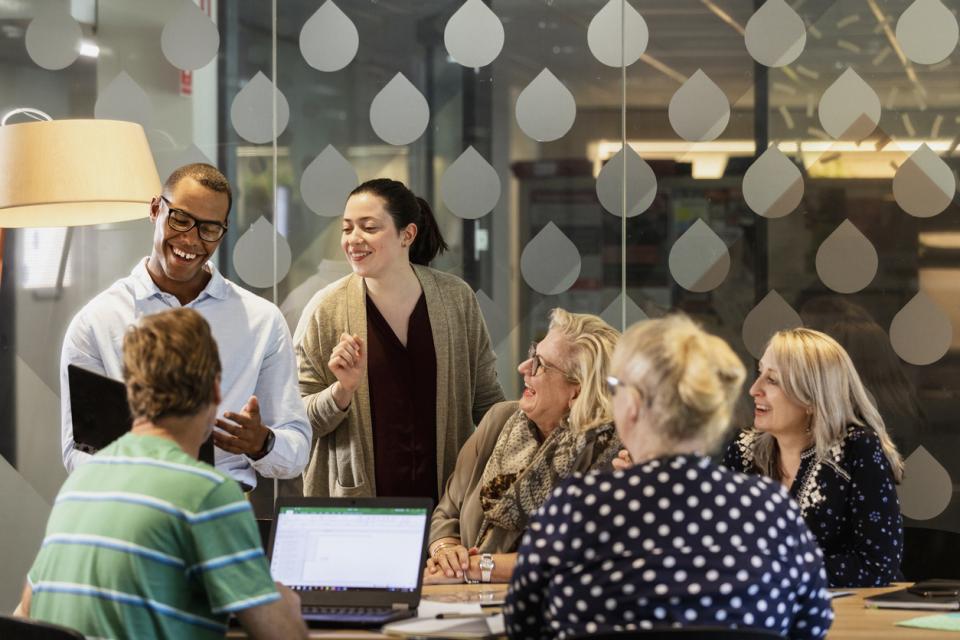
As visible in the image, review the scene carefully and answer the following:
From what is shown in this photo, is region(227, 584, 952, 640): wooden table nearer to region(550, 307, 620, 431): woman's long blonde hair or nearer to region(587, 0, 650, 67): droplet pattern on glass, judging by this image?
region(550, 307, 620, 431): woman's long blonde hair

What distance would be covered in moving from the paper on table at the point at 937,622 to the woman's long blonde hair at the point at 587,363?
969 mm

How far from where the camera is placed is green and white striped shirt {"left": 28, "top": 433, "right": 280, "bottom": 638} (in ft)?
7.00

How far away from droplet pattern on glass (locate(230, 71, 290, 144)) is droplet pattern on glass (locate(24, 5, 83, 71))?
0.77 meters

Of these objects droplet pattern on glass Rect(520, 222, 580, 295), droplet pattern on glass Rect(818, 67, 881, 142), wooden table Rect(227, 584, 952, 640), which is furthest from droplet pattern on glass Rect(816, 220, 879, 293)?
wooden table Rect(227, 584, 952, 640)

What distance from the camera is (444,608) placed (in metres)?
2.85

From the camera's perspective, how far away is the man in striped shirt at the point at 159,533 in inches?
84.0

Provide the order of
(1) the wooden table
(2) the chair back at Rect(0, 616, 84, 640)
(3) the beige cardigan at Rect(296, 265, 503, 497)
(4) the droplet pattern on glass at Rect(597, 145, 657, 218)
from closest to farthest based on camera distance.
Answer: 1. (2) the chair back at Rect(0, 616, 84, 640)
2. (1) the wooden table
3. (3) the beige cardigan at Rect(296, 265, 503, 497)
4. (4) the droplet pattern on glass at Rect(597, 145, 657, 218)

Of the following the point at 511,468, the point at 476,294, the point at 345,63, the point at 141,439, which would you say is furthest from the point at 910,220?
the point at 141,439

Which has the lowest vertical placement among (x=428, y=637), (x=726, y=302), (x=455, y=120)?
(x=428, y=637)

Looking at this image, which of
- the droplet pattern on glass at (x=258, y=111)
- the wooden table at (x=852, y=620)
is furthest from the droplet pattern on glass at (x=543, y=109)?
the wooden table at (x=852, y=620)

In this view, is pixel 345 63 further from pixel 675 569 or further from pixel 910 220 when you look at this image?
pixel 675 569

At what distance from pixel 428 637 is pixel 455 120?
278 centimetres

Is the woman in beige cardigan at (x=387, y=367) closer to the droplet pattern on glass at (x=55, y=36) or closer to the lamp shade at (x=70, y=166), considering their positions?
the lamp shade at (x=70, y=166)

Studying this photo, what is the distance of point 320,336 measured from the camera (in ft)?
13.8
